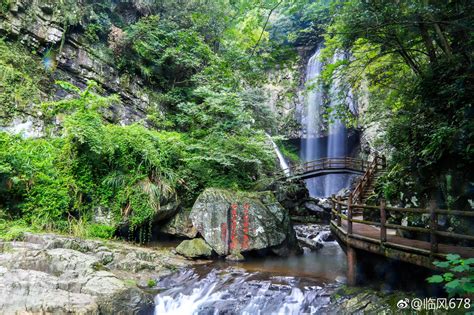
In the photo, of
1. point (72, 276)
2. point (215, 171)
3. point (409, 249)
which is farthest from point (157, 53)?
point (409, 249)

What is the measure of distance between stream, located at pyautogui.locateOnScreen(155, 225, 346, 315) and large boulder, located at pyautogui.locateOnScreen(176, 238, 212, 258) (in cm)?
55

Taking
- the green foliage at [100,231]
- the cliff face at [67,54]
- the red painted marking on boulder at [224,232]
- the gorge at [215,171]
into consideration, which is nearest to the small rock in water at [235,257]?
the gorge at [215,171]

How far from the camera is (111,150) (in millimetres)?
9383

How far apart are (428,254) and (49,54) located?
1535cm

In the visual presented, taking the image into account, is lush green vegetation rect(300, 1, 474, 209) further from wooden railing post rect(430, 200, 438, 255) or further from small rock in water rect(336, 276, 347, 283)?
small rock in water rect(336, 276, 347, 283)

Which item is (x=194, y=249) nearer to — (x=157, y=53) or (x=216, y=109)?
(x=216, y=109)

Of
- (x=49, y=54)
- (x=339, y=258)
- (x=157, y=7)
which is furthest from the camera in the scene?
(x=157, y=7)

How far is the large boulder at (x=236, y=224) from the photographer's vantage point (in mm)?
9242

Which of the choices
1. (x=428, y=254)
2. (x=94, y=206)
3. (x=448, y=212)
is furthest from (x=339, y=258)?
(x=94, y=206)

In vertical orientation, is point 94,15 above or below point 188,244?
above

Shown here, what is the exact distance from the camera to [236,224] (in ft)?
30.8

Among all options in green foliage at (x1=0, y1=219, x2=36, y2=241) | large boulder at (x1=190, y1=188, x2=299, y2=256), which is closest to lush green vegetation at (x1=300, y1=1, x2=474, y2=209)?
large boulder at (x1=190, y1=188, x2=299, y2=256)

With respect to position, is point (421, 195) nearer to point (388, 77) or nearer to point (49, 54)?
point (388, 77)

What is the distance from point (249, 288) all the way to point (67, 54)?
13.3 metres
